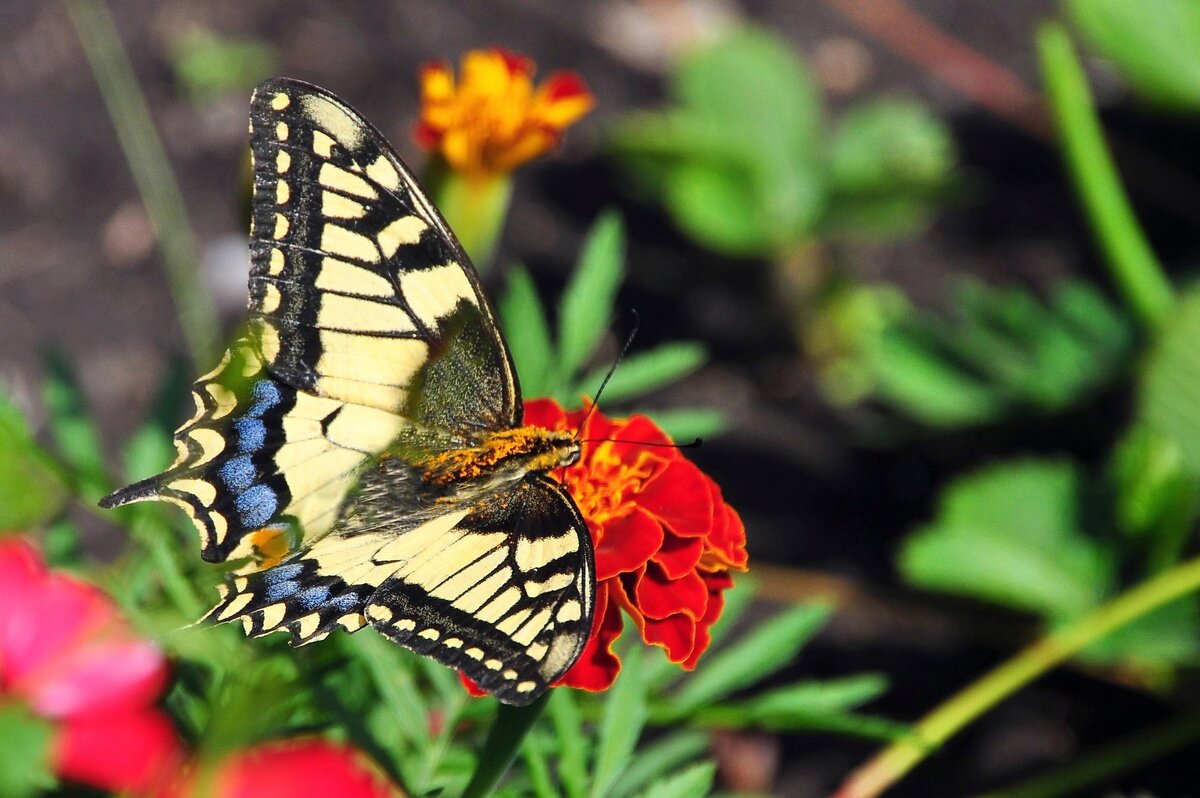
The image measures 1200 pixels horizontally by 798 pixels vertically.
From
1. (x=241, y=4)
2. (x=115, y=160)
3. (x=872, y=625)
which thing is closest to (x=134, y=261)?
(x=115, y=160)

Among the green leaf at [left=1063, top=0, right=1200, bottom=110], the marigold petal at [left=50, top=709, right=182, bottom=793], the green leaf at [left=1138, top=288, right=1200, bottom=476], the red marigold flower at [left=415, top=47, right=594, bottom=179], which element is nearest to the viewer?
the marigold petal at [left=50, top=709, right=182, bottom=793]

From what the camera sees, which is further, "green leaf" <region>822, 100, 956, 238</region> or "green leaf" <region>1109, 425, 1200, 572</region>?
"green leaf" <region>822, 100, 956, 238</region>

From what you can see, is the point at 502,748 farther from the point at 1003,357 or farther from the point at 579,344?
the point at 1003,357

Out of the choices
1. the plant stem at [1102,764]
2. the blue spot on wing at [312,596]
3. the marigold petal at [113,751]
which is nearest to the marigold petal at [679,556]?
the blue spot on wing at [312,596]

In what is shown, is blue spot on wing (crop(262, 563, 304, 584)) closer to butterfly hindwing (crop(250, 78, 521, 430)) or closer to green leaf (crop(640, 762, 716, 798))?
butterfly hindwing (crop(250, 78, 521, 430))

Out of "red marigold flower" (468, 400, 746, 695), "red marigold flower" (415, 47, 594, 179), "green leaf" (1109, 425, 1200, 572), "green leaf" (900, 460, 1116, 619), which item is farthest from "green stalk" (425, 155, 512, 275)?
"green leaf" (1109, 425, 1200, 572)

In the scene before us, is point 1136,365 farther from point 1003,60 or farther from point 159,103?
point 159,103
